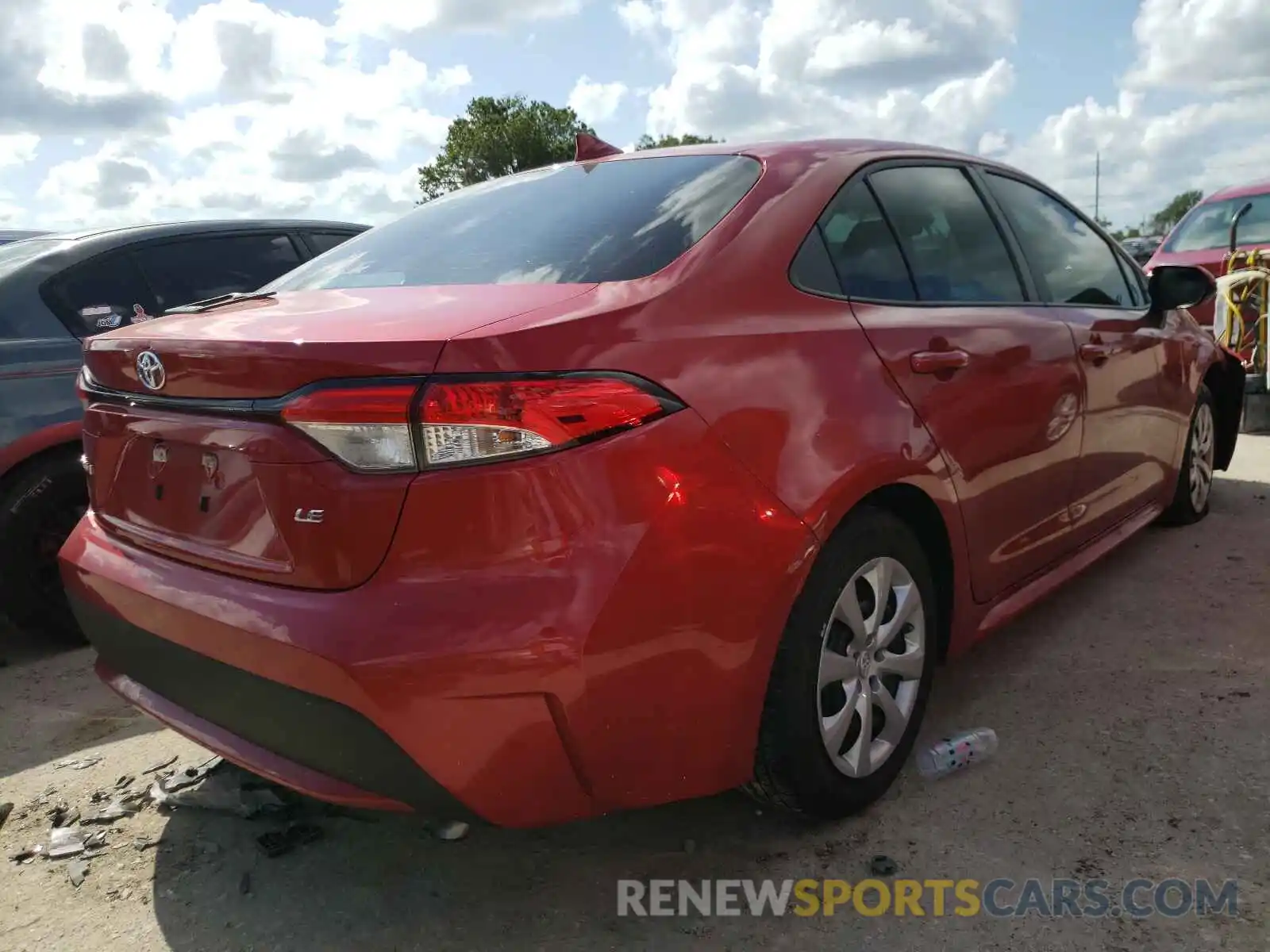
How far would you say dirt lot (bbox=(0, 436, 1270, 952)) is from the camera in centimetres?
206

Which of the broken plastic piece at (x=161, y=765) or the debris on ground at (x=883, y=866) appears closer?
the debris on ground at (x=883, y=866)

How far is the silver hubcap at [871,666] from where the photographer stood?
7.42ft

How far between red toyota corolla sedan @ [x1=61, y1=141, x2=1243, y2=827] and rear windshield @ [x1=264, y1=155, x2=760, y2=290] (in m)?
0.01

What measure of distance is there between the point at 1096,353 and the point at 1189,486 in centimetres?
156

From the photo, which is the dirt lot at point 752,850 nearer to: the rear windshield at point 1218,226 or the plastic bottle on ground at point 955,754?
the plastic bottle on ground at point 955,754

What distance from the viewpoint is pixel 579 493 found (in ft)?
5.67

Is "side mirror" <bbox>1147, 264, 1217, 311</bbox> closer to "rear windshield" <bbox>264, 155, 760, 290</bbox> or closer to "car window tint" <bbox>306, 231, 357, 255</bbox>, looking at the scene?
"rear windshield" <bbox>264, 155, 760, 290</bbox>

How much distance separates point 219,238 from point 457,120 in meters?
46.8

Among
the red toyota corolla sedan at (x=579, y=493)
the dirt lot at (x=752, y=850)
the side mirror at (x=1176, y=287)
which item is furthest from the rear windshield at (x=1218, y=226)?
the red toyota corolla sedan at (x=579, y=493)

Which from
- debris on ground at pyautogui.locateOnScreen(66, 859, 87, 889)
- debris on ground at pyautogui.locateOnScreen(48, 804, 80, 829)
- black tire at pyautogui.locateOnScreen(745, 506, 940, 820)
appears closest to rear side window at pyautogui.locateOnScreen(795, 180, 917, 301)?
black tire at pyautogui.locateOnScreen(745, 506, 940, 820)

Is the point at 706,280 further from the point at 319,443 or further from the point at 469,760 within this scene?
the point at 469,760

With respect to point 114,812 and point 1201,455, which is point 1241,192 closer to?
point 1201,455

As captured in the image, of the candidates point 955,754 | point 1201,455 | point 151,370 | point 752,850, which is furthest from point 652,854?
point 1201,455

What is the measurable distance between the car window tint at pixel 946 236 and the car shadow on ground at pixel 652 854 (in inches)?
48.4
